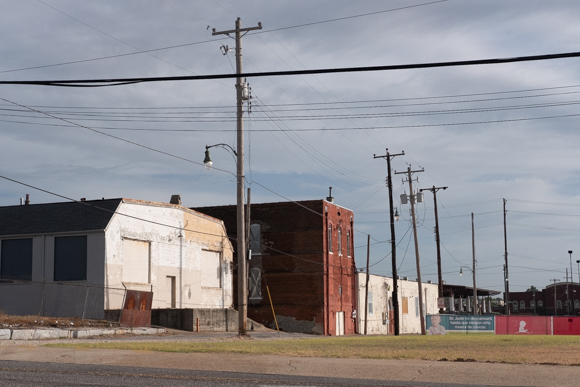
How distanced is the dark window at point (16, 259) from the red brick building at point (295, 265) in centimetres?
1928

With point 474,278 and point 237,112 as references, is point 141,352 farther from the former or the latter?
point 474,278

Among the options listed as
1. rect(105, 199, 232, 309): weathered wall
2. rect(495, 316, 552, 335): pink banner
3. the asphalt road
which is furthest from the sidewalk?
rect(495, 316, 552, 335): pink banner

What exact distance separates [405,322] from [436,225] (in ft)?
32.3

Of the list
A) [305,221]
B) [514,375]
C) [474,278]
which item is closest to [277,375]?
[514,375]

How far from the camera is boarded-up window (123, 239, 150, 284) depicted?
33.7 m

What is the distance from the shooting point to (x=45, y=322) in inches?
1007

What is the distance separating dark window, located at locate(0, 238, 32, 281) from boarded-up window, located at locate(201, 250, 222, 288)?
A: 425 inches

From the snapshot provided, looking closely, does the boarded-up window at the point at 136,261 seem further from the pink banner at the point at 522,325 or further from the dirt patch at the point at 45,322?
the pink banner at the point at 522,325

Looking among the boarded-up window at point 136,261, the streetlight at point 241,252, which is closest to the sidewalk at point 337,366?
the streetlight at point 241,252

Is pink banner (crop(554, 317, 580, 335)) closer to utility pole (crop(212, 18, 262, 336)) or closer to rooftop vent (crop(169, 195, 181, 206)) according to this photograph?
rooftop vent (crop(169, 195, 181, 206))

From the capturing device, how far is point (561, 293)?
375 feet

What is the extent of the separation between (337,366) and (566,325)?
146ft

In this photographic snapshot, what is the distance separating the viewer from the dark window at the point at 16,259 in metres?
33.1

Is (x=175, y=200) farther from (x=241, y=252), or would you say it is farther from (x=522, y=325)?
(x=522, y=325)
